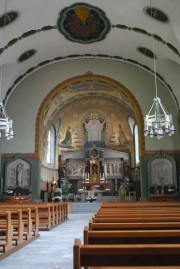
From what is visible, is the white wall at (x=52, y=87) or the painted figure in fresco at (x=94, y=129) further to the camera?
the painted figure in fresco at (x=94, y=129)

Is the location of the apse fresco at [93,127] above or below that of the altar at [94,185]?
above

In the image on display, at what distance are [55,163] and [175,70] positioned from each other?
12236 millimetres

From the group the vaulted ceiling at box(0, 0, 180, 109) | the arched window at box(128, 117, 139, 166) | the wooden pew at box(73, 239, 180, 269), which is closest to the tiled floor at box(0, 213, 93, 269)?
the wooden pew at box(73, 239, 180, 269)

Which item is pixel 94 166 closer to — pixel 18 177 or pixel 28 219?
pixel 18 177

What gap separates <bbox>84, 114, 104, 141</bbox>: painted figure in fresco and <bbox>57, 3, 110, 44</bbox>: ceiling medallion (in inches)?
409

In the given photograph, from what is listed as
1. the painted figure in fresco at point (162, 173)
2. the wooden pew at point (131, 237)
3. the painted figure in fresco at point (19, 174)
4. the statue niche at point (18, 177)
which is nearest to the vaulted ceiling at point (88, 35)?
the painted figure in fresco at point (162, 173)

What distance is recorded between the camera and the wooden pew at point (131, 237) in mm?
2010

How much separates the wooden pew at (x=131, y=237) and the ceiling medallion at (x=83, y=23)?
36.4 ft

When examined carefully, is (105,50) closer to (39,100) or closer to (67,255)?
(39,100)

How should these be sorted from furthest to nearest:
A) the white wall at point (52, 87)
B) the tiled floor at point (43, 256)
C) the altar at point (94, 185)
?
1. the altar at point (94, 185)
2. the white wall at point (52, 87)
3. the tiled floor at point (43, 256)

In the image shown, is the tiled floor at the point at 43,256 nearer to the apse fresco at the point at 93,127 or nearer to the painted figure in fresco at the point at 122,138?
the apse fresco at the point at 93,127

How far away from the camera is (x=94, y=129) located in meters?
24.8

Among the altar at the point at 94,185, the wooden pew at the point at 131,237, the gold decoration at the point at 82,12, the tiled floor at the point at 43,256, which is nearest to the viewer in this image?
the wooden pew at the point at 131,237

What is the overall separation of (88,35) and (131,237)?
13.2 meters
